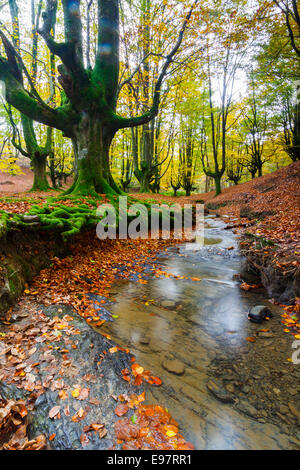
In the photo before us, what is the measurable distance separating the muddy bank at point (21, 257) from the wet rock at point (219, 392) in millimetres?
2522

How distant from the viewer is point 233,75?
15.3 metres

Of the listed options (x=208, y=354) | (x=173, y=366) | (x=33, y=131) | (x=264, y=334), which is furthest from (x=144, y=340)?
(x=33, y=131)

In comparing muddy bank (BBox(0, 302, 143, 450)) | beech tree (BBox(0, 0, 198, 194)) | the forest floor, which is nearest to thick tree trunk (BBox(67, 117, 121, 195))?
beech tree (BBox(0, 0, 198, 194))

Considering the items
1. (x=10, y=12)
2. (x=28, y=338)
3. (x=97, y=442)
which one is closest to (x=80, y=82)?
(x=28, y=338)

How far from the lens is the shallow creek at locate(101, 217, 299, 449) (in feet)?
5.48

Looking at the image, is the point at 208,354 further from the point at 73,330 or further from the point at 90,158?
the point at 90,158

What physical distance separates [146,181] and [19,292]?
1570 centimetres

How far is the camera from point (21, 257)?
11.3ft

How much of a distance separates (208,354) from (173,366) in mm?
467

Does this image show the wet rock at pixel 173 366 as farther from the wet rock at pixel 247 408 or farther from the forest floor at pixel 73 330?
the wet rock at pixel 247 408

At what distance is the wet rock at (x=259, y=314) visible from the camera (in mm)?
2976

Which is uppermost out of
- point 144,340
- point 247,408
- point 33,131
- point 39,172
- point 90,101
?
point 33,131

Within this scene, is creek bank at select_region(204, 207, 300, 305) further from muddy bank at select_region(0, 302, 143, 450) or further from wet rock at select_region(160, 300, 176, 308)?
muddy bank at select_region(0, 302, 143, 450)

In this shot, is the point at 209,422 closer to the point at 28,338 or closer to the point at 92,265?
the point at 28,338
